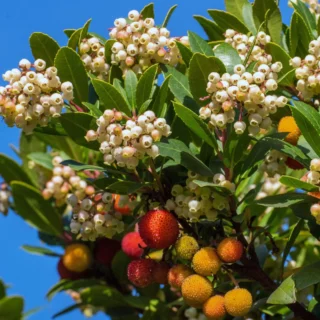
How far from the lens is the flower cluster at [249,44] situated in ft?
5.81

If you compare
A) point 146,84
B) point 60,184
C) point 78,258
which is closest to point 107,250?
point 78,258

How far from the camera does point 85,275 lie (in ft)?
8.14

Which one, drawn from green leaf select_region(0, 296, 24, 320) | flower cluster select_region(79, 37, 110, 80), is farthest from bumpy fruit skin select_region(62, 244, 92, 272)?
flower cluster select_region(79, 37, 110, 80)

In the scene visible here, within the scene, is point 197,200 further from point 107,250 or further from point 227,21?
point 107,250

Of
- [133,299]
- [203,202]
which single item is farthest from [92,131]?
[133,299]

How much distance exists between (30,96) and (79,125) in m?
0.13

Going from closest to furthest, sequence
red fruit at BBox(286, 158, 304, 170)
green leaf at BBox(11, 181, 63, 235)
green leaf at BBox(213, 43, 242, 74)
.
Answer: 1. green leaf at BBox(213, 43, 242, 74)
2. red fruit at BBox(286, 158, 304, 170)
3. green leaf at BBox(11, 181, 63, 235)

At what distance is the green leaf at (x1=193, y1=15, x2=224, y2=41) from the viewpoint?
2.13m

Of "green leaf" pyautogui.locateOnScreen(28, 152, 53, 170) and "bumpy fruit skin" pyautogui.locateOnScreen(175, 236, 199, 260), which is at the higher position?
"green leaf" pyautogui.locateOnScreen(28, 152, 53, 170)

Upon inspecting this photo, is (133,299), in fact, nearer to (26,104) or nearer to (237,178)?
(237,178)

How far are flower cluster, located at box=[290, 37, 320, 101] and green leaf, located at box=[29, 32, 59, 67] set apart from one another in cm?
59

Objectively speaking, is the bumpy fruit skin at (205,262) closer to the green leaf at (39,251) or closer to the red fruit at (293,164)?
the red fruit at (293,164)

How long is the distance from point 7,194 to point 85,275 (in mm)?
451

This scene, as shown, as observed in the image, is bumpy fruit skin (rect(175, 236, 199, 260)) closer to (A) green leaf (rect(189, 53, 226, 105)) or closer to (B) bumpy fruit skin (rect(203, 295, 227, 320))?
(B) bumpy fruit skin (rect(203, 295, 227, 320))
